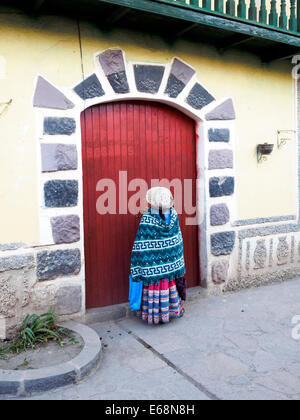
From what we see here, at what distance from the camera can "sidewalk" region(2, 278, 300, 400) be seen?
2803 mm

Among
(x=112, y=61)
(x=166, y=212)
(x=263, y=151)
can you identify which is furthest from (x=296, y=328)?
(x=112, y=61)

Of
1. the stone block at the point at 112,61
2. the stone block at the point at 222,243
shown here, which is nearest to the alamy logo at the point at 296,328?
the stone block at the point at 222,243

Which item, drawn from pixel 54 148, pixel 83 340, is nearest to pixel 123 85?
pixel 54 148

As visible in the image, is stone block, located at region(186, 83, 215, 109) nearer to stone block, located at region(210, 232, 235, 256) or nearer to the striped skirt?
stone block, located at region(210, 232, 235, 256)

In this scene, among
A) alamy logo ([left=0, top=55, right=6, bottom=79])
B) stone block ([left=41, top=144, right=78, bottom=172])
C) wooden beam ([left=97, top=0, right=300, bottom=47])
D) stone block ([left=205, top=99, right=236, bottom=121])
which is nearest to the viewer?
alamy logo ([left=0, top=55, right=6, bottom=79])

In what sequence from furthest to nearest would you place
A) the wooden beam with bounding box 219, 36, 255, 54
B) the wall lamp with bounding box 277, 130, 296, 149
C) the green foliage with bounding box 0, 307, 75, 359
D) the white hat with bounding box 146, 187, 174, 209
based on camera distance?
the wall lamp with bounding box 277, 130, 296, 149 → the wooden beam with bounding box 219, 36, 255, 54 → the white hat with bounding box 146, 187, 174, 209 → the green foliage with bounding box 0, 307, 75, 359

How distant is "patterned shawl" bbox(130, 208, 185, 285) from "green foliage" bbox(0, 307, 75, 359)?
33.4 inches

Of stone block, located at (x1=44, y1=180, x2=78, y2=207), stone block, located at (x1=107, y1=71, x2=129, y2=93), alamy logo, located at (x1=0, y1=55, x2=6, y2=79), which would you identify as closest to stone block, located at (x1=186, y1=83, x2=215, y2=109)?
stone block, located at (x1=107, y1=71, x2=129, y2=93)

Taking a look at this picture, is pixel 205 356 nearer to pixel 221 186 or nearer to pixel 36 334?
pixel 36 334

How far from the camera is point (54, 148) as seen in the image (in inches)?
147

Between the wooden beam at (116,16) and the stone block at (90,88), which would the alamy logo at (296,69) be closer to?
the wooden beam at (116,16)

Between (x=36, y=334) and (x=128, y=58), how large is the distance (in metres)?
2.82

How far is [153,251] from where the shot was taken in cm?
386

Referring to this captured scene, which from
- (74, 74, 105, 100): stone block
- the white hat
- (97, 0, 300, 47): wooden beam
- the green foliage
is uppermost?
(97, 0, 300, 47): wooden beam
